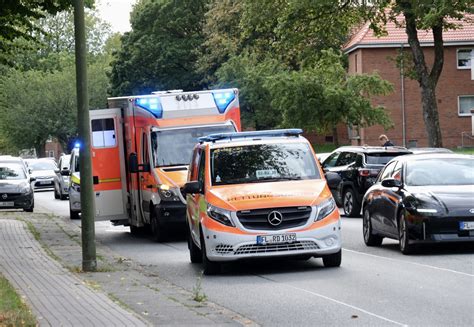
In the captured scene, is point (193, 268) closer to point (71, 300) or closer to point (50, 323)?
point (71, 300)

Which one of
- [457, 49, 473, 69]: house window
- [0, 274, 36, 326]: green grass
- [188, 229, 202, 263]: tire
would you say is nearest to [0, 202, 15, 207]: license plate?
[188, 229, 202, 263]: tire

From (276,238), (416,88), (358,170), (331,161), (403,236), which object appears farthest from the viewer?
(416,88)

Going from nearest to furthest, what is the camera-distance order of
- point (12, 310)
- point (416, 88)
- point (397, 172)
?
point (12, 310)
point (397, 172)
point (416, 88)

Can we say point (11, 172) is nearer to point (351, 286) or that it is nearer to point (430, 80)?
point (430, 80)

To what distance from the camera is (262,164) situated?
16094mm

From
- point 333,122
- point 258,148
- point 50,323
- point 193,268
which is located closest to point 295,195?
point 258,148

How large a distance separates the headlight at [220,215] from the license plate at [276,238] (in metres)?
0.44

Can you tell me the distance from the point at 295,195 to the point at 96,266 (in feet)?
10.7

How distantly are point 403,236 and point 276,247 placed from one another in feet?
9.41

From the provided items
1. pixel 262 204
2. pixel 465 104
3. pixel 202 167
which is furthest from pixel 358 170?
pixel 465 104

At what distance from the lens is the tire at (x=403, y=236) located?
16.8m

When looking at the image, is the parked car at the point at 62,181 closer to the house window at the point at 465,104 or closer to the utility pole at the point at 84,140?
the house window at the point at 465,104

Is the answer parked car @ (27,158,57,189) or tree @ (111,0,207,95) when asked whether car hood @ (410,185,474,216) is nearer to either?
parked car @ (27,158,57,189)

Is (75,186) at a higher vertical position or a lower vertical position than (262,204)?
lower
